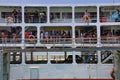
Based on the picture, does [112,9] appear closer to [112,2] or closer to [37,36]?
[112,2]

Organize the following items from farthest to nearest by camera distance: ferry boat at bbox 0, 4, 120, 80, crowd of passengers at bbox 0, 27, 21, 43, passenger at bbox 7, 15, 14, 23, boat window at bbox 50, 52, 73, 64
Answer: passenger at bbox 7, 15, 14, 23
crowd of passengers at bbox 0, 27, 21, 43
boat window at bbox 50, 52, 73, 64
ferry boat at bbox 0, 4, 120, 80

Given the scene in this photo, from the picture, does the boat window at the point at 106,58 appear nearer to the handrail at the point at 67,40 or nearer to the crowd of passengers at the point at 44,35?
the handrail at the point at 67,40

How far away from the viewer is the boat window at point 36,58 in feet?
83.2

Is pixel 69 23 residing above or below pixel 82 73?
above

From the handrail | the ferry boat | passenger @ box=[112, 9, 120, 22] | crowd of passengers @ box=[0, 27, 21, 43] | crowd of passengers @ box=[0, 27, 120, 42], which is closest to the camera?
the ferry boat

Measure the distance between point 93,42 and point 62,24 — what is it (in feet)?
6.80

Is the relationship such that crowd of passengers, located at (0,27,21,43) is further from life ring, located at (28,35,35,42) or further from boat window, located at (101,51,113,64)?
boat window, located at (101,51,113,64)

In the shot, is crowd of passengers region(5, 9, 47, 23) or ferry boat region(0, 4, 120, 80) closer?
ferry boat region(0, 4, 120, 80)

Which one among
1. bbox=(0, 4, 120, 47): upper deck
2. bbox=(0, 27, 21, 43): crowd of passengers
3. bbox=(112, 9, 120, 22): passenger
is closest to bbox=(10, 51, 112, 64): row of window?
bbox=(0, 4, 120, 47): upper deck

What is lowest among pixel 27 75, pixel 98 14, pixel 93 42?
pixel 27 75

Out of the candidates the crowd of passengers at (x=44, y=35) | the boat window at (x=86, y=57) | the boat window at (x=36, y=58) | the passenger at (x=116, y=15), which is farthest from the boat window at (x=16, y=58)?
the passenger at (x=116, y=15)

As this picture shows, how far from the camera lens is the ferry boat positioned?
2500cm

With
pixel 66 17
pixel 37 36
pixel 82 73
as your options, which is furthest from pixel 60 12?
pixel 82 73

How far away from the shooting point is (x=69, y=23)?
2567 centimetres
